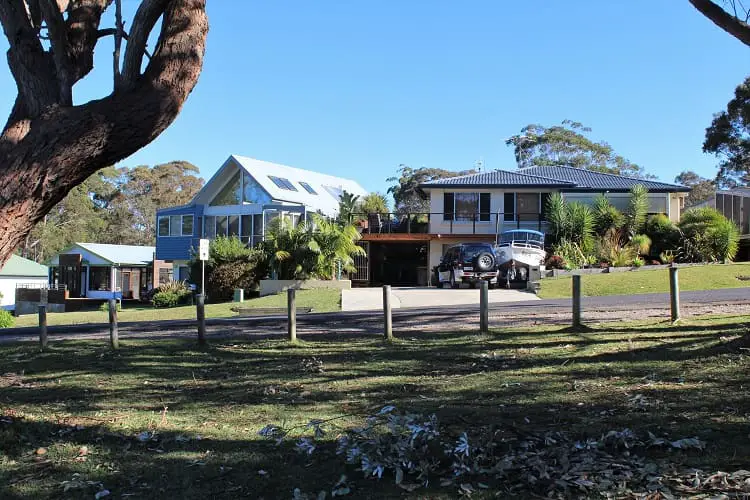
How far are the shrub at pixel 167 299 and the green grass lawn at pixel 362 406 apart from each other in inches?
728

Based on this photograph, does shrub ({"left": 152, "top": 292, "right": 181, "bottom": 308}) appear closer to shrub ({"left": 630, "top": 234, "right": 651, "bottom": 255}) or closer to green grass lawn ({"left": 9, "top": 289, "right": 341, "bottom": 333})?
green grass lawn ({"left": 9, "top": 289, "right": 341, "bottom": 333})

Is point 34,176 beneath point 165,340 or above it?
above

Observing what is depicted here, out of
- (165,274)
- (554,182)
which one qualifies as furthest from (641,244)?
(165,274)

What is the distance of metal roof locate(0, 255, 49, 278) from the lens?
1756 inches

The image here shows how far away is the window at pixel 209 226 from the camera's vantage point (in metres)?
36.2

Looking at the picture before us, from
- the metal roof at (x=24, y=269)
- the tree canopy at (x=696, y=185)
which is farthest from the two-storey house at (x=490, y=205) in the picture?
the tree canopy at (x=696, y=185)

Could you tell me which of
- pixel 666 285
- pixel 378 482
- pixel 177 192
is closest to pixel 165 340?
pixel 378 482

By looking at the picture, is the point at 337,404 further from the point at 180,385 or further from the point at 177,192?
the point at 177,192

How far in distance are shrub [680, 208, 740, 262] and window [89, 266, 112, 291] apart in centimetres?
3755

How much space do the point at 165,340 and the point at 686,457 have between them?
922cm

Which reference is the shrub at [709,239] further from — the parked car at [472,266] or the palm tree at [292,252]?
the palm tree at [292,252]

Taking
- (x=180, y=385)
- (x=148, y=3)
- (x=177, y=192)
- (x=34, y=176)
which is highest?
(x=177, y=192)

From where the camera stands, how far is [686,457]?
4.05m

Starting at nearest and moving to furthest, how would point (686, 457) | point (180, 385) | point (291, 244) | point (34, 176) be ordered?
point (686, 457) → point (34, 176) → point (180, 385) → point (291, 244)
